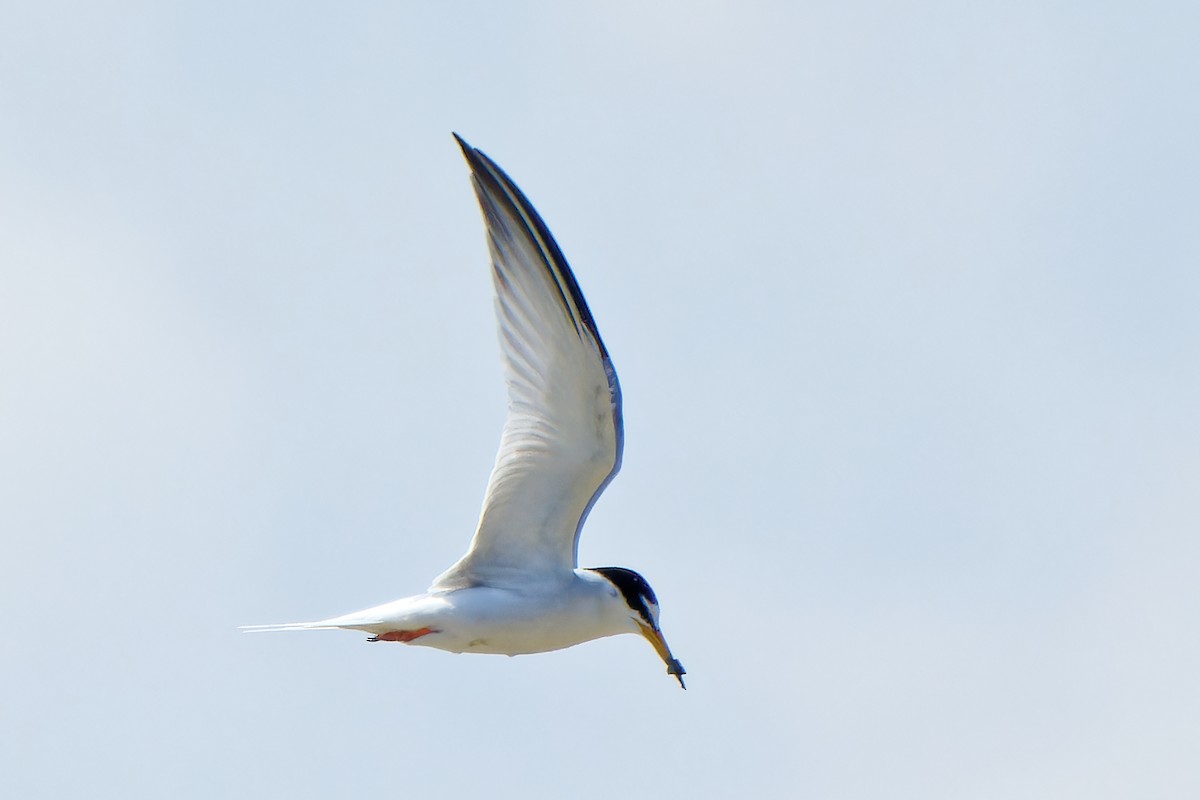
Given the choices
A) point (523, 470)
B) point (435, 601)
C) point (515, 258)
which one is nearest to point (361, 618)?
point (435, 601)

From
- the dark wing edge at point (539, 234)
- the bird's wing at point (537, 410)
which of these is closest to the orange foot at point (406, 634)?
the bird's wing at point (537, 410)

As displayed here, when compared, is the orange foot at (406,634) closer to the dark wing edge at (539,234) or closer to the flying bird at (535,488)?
the flying bird at (535,488)

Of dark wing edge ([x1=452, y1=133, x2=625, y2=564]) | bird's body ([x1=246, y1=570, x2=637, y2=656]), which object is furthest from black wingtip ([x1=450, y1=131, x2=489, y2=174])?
bird's body ([x1=246, y1=570, x2=637, y2=656])

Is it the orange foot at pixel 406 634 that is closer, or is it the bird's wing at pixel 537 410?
the orange foot at pixel 406 634

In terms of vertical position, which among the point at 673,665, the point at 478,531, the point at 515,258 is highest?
the point at 515,258

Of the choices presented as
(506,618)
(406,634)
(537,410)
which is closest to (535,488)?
(537,410)

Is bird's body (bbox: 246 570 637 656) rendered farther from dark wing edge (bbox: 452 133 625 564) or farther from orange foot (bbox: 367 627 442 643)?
dark wing edge (bbox: 452 133 625 564)

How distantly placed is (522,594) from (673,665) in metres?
1.06

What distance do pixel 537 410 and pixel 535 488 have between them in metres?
0.45

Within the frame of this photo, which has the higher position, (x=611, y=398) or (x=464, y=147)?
(x=464, y=147)

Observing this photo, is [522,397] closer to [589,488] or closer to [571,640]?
[589,488]

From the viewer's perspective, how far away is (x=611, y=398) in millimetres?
10516

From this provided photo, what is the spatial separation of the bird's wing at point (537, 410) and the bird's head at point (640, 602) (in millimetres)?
281

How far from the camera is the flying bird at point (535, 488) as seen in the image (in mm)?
10367
